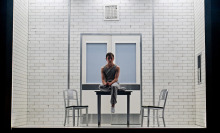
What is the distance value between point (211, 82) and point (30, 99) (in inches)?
227

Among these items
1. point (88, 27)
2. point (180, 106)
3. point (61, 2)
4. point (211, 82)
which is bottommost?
point (180, 106)

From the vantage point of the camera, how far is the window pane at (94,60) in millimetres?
8766

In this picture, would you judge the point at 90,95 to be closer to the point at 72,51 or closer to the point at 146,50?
the point at 72,51

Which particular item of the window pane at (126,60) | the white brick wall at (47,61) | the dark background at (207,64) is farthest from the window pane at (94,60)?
the dark background at (207,64)

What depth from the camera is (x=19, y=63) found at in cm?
816

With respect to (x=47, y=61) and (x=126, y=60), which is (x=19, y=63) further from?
(x=126, y=60)

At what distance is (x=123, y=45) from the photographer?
885cm

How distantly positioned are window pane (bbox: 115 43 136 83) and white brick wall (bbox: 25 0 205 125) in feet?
0.82

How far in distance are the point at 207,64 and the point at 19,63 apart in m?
5.26

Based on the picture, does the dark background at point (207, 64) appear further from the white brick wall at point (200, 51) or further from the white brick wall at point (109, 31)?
the white brick wall at point (109, 31)

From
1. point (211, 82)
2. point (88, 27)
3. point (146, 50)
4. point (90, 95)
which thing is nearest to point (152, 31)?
point (146, 50)

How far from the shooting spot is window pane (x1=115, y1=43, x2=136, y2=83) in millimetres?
8758

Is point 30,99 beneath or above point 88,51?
beneath

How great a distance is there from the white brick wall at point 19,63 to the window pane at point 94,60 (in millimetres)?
1407
